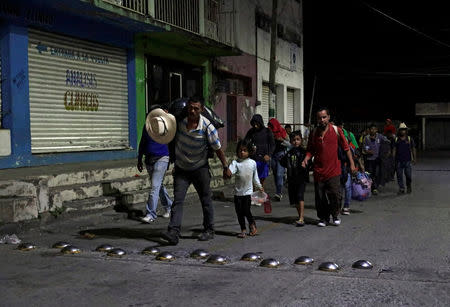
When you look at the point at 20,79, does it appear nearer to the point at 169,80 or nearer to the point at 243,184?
the point at 243,184

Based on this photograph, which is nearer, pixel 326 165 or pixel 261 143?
pixel 326 165

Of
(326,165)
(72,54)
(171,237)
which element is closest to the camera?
(171,237)

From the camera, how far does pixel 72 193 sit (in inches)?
374

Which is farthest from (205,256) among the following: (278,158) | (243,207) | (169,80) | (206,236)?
(169,80)

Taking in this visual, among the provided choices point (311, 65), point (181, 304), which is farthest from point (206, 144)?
point (311, 65)

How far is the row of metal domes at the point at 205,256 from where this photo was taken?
579 cm

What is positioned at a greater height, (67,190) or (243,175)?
(243,175)

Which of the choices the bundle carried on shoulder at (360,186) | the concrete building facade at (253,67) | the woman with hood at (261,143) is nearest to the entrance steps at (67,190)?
the woman with hood at (261,143)

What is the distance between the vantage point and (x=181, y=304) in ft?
15.1

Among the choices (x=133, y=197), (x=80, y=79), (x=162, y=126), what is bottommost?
(x=133, y=197)

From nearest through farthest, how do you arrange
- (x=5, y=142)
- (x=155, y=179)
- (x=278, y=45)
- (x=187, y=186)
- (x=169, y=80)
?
(x=187, y=186)
(x=155, y=179)
(x=5, y=142)
(x=169, y=80)
(x=278, y=45)

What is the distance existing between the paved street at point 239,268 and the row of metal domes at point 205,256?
0.10 meters

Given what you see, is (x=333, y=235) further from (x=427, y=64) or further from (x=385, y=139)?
(x=427, y=64)

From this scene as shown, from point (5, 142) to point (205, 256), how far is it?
6.28 meters
